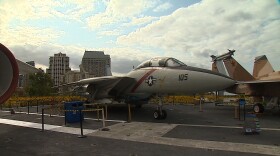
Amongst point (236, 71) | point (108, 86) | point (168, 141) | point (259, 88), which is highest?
point (236, 71)

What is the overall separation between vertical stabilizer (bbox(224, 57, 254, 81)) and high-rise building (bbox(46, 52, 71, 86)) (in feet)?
438

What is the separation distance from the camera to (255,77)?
2062cm

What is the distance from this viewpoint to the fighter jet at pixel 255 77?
1561 cm

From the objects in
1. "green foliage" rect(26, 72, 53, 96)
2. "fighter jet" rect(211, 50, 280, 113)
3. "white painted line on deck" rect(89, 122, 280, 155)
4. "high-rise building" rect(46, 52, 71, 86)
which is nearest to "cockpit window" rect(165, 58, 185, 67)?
"white painted line on deck" rect(89, 122, 280, 155)

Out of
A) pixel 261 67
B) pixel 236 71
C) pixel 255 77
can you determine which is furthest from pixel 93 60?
pixel 261 67

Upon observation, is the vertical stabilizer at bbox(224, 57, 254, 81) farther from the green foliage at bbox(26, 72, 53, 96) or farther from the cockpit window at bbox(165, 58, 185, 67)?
the green foliage at bbox(26, 72, 53, 96)

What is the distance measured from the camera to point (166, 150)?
6.52 meters

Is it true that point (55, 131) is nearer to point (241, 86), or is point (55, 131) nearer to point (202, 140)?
point (202, 140)

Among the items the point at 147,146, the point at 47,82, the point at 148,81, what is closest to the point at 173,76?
the point at 148,81

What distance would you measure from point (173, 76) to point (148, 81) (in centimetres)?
174

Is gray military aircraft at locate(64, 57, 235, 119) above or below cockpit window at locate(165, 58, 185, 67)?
below

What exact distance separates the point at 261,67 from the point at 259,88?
4.19 meters

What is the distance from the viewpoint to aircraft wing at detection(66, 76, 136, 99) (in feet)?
46.7

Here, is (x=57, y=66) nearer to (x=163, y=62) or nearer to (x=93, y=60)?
(x=93, y=60)
